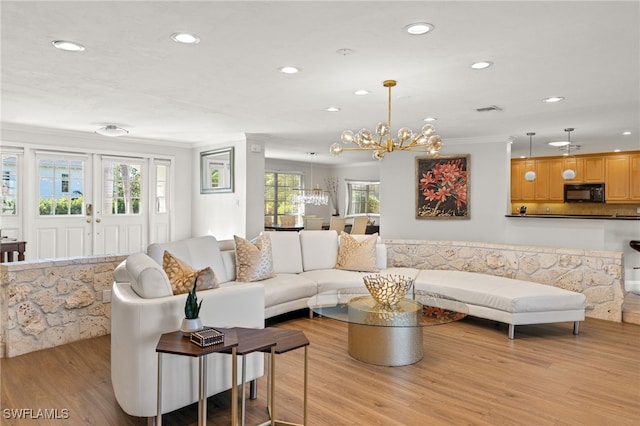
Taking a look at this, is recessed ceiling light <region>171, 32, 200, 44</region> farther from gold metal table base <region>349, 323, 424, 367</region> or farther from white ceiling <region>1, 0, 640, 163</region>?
gold metal table base <region>349, 323, 424, 367</region>

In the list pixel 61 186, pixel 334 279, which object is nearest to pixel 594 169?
pixel 334 279

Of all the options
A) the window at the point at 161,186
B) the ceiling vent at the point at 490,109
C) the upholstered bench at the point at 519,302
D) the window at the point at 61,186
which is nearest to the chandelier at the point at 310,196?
the window at the point at 161,186

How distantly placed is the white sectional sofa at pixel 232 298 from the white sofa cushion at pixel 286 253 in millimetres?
13

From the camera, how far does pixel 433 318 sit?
3268 mm

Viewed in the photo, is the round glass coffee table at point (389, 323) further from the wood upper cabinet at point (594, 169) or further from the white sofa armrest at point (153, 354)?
the wood upper cabinet at point (594, 169)

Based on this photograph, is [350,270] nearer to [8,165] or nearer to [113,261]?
[113,261]

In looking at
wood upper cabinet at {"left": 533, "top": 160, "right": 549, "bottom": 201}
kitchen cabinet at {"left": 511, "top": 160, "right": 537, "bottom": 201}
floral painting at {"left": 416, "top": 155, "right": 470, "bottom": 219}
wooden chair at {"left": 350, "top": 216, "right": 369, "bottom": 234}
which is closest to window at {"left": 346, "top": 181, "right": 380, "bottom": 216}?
wooden chair at {"left": 350, "top": 216, "right": 369, "bottom": 234}

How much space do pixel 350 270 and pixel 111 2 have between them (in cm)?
404

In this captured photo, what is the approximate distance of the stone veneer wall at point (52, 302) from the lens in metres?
3.50

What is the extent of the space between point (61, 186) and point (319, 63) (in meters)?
5.21

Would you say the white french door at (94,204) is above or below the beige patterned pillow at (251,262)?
above

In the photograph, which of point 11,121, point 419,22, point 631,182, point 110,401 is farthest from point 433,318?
point 631,182

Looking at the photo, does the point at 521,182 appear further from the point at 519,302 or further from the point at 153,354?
the point at 153,354

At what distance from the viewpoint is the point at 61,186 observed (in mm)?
6426
